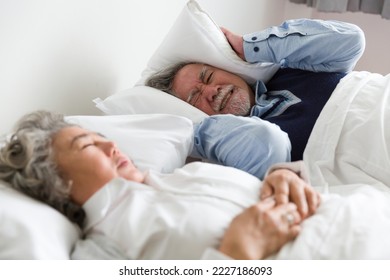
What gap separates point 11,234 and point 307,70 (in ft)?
3.36

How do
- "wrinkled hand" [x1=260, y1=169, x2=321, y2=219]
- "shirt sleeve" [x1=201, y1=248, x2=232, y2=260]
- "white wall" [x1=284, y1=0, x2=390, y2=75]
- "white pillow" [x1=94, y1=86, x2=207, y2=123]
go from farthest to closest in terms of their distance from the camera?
"white wall" [x1=284, y1=0, x2=390, y2=75] → "white pillow" [x1=94, y1=86, x2=207, y2=123] → "wrinkled hand" [x1=260, y1=169, x2=321, y2=219] → "shirt sleeve" [x1=201, y1=248, x2=232, y2=260]

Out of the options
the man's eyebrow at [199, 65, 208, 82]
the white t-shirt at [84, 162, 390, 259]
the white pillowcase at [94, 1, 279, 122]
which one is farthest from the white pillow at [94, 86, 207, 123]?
the white t-shirt at [84, 162, 390, 259]

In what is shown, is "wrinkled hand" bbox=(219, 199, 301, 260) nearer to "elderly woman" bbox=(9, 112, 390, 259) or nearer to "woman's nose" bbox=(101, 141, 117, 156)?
"elderly woman" bbox=(9, 112, 390, 259)

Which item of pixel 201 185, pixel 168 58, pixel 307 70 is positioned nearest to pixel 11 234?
pixel 201 185

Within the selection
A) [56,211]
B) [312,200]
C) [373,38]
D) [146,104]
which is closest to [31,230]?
[56,211]

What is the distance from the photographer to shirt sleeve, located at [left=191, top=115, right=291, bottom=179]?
1.16m

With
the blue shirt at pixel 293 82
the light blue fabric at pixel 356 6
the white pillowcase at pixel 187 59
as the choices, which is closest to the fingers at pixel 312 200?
the blue shirt at pixel 293 82

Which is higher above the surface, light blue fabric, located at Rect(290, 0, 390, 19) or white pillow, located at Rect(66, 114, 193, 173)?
light blue fabric, located at Rect(290, 0, 390, 19)

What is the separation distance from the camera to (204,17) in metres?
1.52

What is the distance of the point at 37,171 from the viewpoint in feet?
3.01

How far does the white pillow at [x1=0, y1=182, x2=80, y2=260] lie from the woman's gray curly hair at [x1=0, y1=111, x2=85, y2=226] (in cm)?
2

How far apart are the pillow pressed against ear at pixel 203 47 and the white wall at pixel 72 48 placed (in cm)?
18

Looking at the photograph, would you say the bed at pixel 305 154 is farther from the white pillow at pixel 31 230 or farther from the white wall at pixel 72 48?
the white wall at pixel 72 48

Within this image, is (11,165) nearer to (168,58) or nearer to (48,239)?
(48,239)
